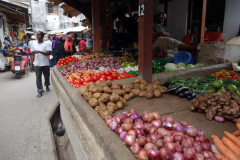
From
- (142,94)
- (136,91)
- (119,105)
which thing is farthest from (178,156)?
(136,91)

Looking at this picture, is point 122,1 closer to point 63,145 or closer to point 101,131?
point 63,145

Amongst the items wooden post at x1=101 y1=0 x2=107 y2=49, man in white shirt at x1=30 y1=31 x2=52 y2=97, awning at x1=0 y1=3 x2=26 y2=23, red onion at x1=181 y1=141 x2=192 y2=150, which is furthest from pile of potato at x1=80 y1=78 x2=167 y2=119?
awning at x1=0 y1=3 x2=26 y2=23

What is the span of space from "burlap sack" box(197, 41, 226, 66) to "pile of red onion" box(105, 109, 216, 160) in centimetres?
446

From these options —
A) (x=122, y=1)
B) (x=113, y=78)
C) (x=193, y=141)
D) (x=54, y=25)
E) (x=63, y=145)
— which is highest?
(x=54, y=25)

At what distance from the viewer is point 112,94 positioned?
123 inches

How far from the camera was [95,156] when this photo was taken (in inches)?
78.1

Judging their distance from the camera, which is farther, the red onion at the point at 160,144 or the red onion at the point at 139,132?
the red onion at the point at 139,132

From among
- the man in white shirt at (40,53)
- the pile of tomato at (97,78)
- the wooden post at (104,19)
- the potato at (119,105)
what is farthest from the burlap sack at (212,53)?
the man in white shirt at (40,53)

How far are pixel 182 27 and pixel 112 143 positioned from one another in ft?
32.7

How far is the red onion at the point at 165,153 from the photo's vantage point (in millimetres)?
1576

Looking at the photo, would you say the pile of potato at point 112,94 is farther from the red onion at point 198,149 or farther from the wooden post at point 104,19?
the wooden post at point 104,19

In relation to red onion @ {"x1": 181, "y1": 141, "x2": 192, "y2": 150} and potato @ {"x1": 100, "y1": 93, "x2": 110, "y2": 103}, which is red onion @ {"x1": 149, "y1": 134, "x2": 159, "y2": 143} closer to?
red onion @ {"x1": 181, "y1": 141, "x2": 192, "y2": 150}

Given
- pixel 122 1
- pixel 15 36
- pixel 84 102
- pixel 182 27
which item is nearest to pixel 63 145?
pixel 84 102

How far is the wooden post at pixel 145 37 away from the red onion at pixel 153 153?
2677 mm
